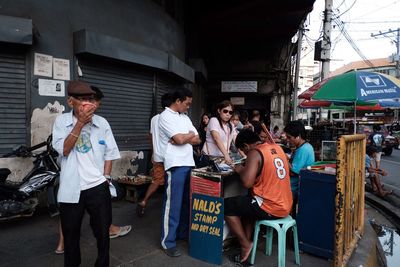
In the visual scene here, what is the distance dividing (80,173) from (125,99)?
13.1 feet

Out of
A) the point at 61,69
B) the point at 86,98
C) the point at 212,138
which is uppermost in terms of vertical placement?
the point at 61,69

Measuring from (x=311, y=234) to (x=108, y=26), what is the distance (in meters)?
4.86

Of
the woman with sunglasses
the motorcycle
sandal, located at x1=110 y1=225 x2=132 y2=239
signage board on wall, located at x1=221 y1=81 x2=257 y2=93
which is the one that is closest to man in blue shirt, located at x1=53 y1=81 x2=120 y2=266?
sandal, located at x1=110 y1=225 x2=132 y2=239

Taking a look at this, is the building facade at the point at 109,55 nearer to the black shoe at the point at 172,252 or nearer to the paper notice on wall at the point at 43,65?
the paper notice on wall at the point at 43,65

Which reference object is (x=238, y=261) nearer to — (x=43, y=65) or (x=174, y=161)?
(x=174, y=161)

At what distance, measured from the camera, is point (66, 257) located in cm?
273

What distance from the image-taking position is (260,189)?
11.1 feet

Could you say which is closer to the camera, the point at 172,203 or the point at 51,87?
the point at 172,203

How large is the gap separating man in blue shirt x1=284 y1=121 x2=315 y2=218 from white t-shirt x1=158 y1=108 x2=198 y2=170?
53.5 inches

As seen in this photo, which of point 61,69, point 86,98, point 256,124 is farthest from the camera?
point 256,124

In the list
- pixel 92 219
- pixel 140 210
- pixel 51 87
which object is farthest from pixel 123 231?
pixel 51 87

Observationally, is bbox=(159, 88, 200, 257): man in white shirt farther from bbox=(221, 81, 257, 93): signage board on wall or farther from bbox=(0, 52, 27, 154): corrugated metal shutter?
bbox=(221, 81, 257, 93): signage board on wall

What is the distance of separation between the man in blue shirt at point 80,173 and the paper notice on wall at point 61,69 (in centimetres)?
285

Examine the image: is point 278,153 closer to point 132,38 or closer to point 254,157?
point 254,157
